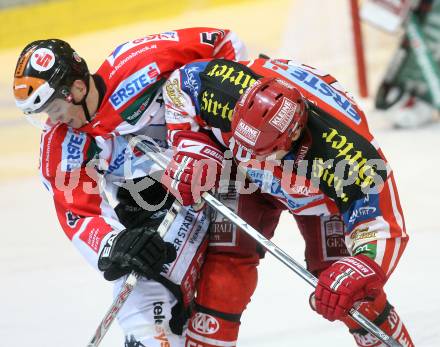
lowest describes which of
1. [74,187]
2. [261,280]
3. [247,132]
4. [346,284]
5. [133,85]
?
[261,280]

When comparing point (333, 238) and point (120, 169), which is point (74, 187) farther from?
Answer: point (333, 238)

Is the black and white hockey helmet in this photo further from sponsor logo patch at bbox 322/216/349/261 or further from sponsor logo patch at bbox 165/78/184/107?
sponsor logo patch at bbox 322/216/349/261

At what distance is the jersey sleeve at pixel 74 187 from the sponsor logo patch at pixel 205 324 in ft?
1.28

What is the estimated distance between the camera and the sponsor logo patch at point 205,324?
3035 millimetres

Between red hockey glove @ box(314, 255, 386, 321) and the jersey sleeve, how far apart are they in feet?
2.62

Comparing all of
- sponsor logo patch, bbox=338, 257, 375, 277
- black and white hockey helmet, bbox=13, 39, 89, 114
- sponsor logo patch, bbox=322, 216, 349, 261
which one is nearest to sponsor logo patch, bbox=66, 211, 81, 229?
black and white hockey helmet, bbox=13, 39, 89, 114

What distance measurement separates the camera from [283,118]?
2.63 m

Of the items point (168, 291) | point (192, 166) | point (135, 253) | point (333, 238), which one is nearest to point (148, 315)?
point (168, 291)

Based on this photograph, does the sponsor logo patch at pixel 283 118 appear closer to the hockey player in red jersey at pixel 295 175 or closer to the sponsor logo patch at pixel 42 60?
the hockey player in red jersey at pixel 295 175

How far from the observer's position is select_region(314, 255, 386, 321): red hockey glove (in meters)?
2.61

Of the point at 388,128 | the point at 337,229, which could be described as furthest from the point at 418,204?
the point at 337,229

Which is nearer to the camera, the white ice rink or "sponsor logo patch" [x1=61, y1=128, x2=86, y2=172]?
"sponsor logo patch" [x1=61, y1=128, x2=86, y2=172]

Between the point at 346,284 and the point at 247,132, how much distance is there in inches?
20.5

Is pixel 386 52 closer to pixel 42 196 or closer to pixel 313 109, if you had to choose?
pixel 42 196
